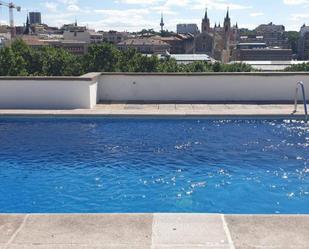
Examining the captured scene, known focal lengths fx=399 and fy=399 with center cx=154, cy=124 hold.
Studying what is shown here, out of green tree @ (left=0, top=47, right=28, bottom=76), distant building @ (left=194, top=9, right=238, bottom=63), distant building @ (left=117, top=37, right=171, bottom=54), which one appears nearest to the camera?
green tree @ (left=0, top=47, right=28, bottom=76)

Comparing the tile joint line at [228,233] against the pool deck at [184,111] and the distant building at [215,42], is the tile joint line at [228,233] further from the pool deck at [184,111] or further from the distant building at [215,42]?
the distant building at [215,42]

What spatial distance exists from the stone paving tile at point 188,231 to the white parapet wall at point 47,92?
8658mm

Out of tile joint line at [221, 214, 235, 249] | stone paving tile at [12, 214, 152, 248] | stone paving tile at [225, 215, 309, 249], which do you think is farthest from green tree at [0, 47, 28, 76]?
stone paving tile at [225, 215, 309, 249]

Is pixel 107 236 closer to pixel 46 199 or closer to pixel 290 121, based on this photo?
pixel 46 199

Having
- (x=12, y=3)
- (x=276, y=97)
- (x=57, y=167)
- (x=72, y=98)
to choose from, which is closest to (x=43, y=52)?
(x=72, y=98)

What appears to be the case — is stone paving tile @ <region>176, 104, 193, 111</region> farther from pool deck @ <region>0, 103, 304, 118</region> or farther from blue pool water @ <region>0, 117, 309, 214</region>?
blue pool water @ <region>0, 117, 309, 214</region>

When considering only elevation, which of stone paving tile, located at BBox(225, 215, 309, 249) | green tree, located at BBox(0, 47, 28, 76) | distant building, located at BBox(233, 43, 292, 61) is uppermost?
green tree, located at BBox(0, 47, 28, 76)

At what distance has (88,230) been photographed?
3.33 meters

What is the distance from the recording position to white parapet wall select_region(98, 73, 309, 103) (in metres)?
12.8

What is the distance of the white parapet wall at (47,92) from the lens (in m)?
11.8

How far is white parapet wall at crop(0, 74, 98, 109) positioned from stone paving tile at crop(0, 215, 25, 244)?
837cm

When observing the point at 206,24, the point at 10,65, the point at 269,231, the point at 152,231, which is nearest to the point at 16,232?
the point at 152,231

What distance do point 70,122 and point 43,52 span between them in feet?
70.0

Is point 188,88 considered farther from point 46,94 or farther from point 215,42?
point 215,42
